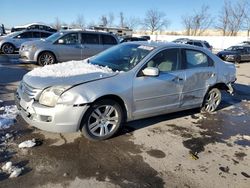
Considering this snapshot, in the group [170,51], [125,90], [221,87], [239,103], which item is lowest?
[239,103]

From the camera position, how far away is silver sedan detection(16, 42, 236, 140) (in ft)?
14.2

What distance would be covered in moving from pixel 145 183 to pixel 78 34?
1029 centimetres

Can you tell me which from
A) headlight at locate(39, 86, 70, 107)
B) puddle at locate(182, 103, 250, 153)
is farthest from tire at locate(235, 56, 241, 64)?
headlight at locate(39, 86, 70, 107)

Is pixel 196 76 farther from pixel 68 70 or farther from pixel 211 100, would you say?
pixel 68 70

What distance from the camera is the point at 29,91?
4523 mm

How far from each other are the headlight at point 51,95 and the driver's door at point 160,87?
127 centimetres

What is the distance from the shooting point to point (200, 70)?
20.4 feet

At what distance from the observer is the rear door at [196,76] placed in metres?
5.92

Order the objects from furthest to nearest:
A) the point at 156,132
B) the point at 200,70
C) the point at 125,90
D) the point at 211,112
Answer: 1. the point at 211,112
2. the point at 200,70
3. the point at 156,132
4. the point at 125,90

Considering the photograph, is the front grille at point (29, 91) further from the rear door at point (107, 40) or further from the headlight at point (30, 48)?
the rear door at point (107, 40)

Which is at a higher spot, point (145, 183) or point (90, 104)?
point (90, 104)

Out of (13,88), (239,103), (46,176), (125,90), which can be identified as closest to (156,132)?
(125,90)

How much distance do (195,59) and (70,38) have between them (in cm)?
783

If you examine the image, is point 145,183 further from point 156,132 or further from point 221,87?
point 221,87
